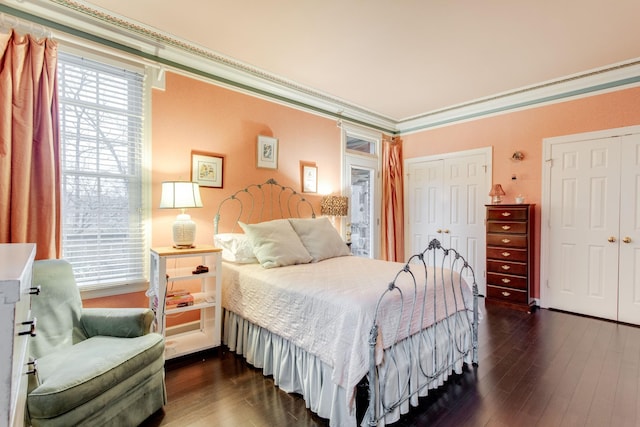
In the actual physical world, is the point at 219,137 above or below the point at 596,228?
above

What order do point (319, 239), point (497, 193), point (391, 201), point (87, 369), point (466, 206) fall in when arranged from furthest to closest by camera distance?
point (391, 201)
point (466, 206)
point (497, 193)
point (319, 239)
point (87, 369)

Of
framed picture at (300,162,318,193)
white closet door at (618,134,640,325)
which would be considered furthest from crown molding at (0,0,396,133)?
white closet door at (618,134,640,325)

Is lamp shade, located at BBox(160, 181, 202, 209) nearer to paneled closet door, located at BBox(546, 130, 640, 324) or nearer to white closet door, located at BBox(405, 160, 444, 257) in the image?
white closet door, located at BBox(405, 160, 444, 257)

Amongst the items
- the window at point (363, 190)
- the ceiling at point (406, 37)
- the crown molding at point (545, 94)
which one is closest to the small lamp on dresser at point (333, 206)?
the window at point (363, 190)

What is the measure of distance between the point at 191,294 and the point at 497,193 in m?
3.85

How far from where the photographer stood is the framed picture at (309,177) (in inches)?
160

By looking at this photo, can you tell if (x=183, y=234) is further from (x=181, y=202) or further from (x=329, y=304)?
(x=329, y=304)

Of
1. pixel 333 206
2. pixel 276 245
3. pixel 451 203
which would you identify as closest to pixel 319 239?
pixel 276 245

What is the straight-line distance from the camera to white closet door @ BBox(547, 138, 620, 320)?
3.46 m

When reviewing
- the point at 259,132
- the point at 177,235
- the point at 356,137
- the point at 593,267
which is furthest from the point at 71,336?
the point at 593,267

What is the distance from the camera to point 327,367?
6.04 ft

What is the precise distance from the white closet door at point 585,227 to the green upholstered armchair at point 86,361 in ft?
14.2

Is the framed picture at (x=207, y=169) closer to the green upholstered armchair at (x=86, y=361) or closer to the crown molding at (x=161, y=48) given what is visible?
the crown molding at (x=161, y=48)

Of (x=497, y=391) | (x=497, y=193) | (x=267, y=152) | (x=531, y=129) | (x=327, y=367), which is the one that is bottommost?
(x=497, y=391)
